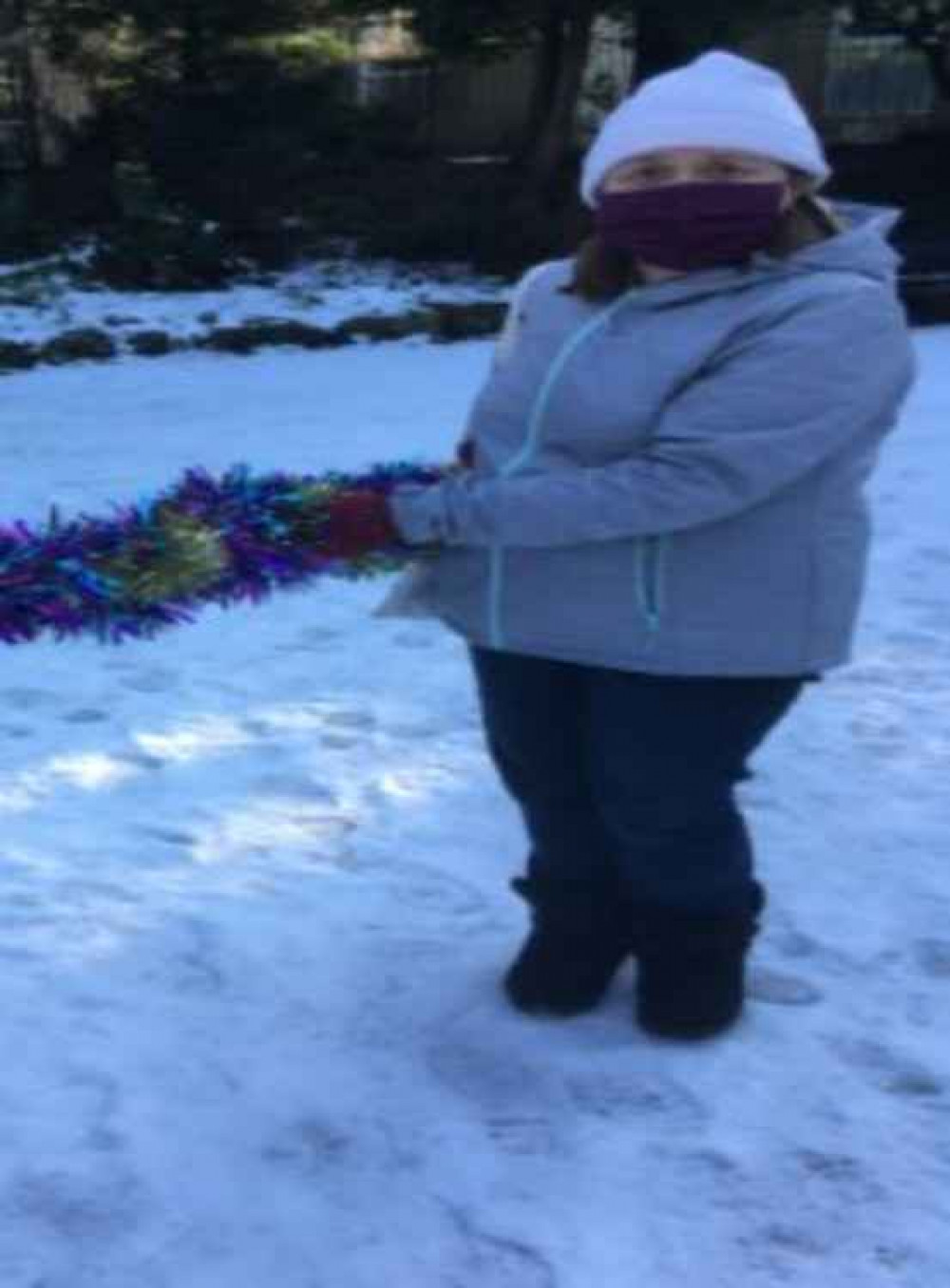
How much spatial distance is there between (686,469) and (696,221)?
32cm

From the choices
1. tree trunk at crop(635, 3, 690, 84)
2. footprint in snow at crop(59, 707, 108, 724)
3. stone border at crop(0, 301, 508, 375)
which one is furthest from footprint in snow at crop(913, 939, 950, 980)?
tree trunk at crop(635, 3, 690, 84)

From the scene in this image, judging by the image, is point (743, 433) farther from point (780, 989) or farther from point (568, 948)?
point (780, 989)

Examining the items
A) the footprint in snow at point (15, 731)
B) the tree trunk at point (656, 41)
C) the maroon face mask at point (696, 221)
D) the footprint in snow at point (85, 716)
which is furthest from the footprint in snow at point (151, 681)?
the tree trunk at point (656, 41)

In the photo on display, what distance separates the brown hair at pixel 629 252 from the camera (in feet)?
7.82

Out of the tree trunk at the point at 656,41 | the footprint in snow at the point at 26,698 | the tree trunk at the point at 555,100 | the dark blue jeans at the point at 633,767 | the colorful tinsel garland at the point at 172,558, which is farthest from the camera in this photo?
the tree trunk at the point at 555,100

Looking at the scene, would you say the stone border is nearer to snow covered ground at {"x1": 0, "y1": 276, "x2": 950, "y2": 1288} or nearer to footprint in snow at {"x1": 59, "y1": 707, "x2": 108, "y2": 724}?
snow covered ground at {"x1": 0, "y1": 276, "x2": 950, "y2": 1288}

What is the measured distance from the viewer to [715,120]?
232 centimetres

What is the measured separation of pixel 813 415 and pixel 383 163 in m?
14.6

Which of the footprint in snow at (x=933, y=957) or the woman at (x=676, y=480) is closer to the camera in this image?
the woman at (x=676, y=480)

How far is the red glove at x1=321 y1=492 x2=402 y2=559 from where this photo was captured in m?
2.47

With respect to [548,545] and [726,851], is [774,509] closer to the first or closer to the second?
[548,545]

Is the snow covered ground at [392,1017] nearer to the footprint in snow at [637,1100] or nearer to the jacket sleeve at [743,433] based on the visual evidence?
the footprint in snow at [637,1100]

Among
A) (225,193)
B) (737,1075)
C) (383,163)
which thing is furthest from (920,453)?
(383,163)

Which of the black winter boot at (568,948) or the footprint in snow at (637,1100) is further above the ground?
the black winter boot at (568,948)
